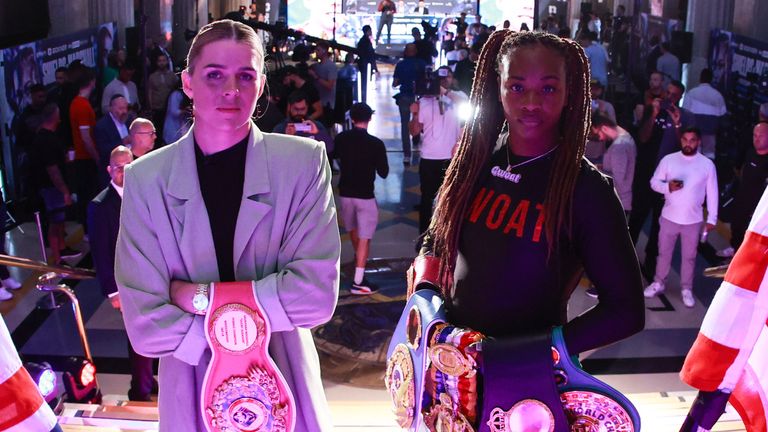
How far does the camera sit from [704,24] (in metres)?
13.9

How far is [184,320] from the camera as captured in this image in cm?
209

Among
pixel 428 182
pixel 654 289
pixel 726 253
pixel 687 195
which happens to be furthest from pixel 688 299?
pixel 428 182

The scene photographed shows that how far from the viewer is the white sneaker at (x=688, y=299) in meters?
6.79

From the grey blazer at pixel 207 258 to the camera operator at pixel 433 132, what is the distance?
600cm

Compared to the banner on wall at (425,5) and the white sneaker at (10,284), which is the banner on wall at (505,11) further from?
the white sneaker at (10,284)

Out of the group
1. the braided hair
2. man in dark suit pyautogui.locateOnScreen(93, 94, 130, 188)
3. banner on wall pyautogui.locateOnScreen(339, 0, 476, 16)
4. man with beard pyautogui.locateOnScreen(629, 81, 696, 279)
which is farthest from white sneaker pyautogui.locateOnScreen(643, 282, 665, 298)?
banner on wall pyautogui.locateOnScreen(339, 0, 476, 16)

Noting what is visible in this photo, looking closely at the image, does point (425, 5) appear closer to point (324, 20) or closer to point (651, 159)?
point (324, 20)

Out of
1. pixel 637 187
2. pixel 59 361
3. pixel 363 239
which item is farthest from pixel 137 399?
pixel 637 187

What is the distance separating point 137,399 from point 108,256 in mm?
860

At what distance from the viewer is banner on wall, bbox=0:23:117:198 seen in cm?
912

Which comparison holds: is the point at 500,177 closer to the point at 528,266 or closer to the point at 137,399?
the point at 528,266

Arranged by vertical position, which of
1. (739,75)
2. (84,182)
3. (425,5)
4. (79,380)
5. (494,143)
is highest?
(425,5)

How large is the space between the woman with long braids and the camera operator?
5.91 metres

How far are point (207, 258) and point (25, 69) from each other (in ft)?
27.4
